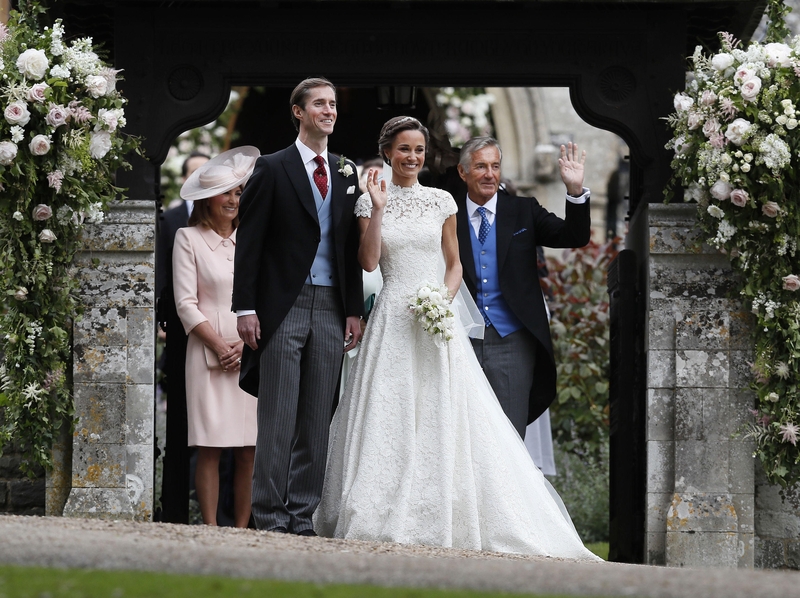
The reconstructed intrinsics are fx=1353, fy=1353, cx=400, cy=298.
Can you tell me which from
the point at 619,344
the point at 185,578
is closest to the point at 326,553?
the point at 185,578

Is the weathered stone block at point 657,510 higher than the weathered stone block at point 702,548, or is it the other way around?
the weathered stone block at point 657,510

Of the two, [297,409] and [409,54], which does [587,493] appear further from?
[297,409]

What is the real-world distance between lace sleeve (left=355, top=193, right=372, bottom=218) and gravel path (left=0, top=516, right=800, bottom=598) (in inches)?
74.2

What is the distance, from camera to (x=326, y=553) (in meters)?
4.88

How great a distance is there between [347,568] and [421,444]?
6.89 feet

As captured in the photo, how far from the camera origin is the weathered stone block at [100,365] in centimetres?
692

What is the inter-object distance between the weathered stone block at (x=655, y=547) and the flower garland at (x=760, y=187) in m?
0.64

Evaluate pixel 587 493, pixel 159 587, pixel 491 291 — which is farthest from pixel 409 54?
pixel 159 587

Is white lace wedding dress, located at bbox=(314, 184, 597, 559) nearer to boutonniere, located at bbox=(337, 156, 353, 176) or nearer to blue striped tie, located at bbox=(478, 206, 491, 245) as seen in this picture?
boutonniere, located at bbox=(337, 156, 353, 176)

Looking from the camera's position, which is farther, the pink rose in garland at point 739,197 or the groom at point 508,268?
the groom at point 508,268

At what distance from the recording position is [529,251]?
706 cm

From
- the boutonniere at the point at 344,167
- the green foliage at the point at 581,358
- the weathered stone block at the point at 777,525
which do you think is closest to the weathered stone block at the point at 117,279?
the boutonniere at the point at 344,167

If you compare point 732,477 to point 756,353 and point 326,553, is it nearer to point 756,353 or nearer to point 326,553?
point 756,353

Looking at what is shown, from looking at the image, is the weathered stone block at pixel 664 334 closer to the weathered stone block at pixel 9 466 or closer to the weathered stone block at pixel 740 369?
the weathered stone block at pixel 740 369
